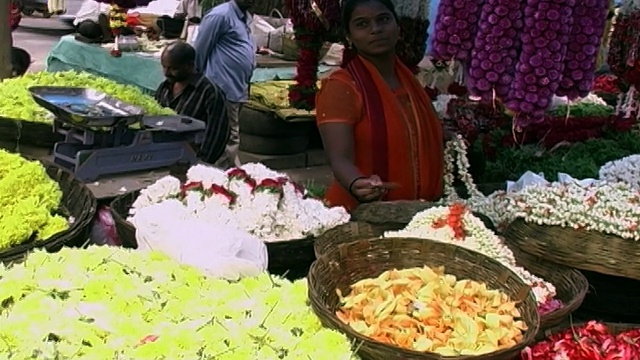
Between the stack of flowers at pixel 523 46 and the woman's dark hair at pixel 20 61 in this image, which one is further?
the woman's dark hair at pixel 20 61

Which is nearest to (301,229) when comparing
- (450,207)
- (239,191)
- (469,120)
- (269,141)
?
(239,191)

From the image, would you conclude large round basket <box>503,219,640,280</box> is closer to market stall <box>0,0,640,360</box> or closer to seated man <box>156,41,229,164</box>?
market stall <box>0,0,640,360</box>

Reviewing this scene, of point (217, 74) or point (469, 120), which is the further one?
point (217, 74)

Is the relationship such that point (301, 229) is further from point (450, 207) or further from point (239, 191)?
point (450, 207)

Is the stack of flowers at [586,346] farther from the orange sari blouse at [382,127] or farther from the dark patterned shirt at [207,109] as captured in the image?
the dark patterned shirt at [207,109]

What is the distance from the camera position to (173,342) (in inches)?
68.9

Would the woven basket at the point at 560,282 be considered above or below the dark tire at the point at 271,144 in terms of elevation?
above

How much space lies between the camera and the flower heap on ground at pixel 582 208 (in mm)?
2902

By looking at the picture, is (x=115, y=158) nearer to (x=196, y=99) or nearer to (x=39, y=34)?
(x=196, y=99)

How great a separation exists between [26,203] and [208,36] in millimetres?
3718

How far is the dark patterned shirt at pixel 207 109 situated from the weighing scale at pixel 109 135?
0.99 metres

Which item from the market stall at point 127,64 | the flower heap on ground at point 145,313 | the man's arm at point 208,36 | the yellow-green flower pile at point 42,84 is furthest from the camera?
the market stall at point 127,64

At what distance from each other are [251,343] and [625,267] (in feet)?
5.26

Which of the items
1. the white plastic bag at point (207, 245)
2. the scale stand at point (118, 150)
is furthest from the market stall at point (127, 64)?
the white plastic bag at point (207, 245)
